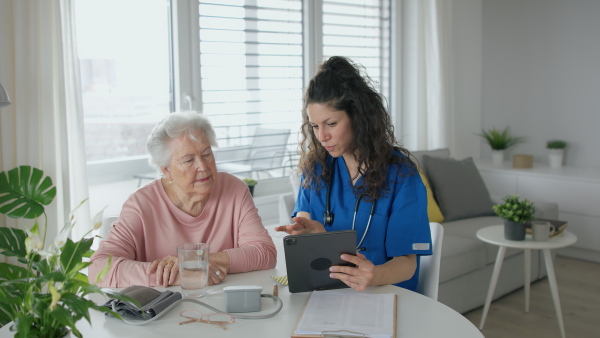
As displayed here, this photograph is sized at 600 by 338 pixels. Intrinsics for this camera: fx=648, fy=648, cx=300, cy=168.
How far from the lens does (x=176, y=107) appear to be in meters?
3.78

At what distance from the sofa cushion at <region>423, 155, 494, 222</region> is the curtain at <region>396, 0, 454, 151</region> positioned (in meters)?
0.74

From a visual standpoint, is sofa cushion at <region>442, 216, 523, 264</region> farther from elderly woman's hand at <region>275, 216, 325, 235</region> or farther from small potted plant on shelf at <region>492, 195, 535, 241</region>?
elderly woman's hand at <region>275, 216, 325, 235</region>

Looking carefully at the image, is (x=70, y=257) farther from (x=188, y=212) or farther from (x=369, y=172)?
(x=369, y=172)

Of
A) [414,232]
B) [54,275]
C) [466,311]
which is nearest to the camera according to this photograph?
[54,275]

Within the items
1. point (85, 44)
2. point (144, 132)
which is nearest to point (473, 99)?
point (144, 132)

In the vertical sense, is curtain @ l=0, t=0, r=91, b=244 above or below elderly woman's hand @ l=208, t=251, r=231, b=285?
above

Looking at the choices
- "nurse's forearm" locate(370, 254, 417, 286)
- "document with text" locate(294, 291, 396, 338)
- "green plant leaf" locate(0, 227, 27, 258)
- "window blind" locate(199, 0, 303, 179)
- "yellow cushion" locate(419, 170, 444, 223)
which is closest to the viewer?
"green plant leaf" locate(0, 227, 27, 258)

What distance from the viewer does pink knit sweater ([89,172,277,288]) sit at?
81.6 inches

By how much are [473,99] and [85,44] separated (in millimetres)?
3228

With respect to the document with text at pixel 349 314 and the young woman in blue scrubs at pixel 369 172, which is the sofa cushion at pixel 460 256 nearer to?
the young woman in blue scrubs at pixel 369 172

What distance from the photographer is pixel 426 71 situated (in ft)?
16.7

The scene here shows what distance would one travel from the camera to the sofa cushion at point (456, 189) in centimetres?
417

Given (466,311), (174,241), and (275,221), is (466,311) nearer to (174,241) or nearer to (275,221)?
(275,221)

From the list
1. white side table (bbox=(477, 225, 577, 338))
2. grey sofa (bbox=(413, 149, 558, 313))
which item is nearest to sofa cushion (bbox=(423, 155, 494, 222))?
grey sofa (bbox=(413, 149, 558, 313))
